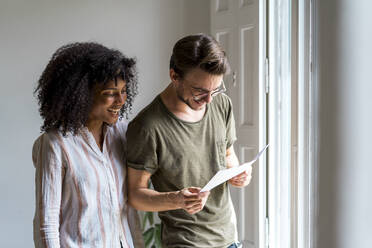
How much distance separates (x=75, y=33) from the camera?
2.97 meters

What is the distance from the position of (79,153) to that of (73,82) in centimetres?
19

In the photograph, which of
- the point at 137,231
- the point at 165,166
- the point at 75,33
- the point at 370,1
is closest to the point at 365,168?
the point at 370,1

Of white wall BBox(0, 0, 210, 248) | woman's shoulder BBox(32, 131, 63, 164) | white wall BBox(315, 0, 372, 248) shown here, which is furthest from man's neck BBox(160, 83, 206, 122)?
white wall BBox(0, 0, 210, 248)

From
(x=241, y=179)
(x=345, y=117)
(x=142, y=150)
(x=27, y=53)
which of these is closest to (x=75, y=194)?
(x=142, y=150)

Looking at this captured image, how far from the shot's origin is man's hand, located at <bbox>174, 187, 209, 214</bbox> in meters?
1.18

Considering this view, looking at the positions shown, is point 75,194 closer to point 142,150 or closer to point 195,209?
point 142,150

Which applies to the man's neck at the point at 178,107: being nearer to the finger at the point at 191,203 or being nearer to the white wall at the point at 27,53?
the finger at the point at 191,203

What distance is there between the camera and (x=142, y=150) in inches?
48.4

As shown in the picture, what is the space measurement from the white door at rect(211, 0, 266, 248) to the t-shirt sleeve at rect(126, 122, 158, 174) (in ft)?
3.51

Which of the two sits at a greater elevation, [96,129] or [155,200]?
[96,129]

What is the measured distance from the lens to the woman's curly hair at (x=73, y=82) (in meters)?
1.14

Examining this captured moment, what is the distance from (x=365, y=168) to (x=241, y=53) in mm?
2009

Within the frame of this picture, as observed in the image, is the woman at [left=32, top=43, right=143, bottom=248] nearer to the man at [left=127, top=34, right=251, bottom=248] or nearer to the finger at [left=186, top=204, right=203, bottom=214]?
the man at [left=127, top=34, right=251, bottom=248]

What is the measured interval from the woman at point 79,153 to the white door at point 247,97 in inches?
46.0
